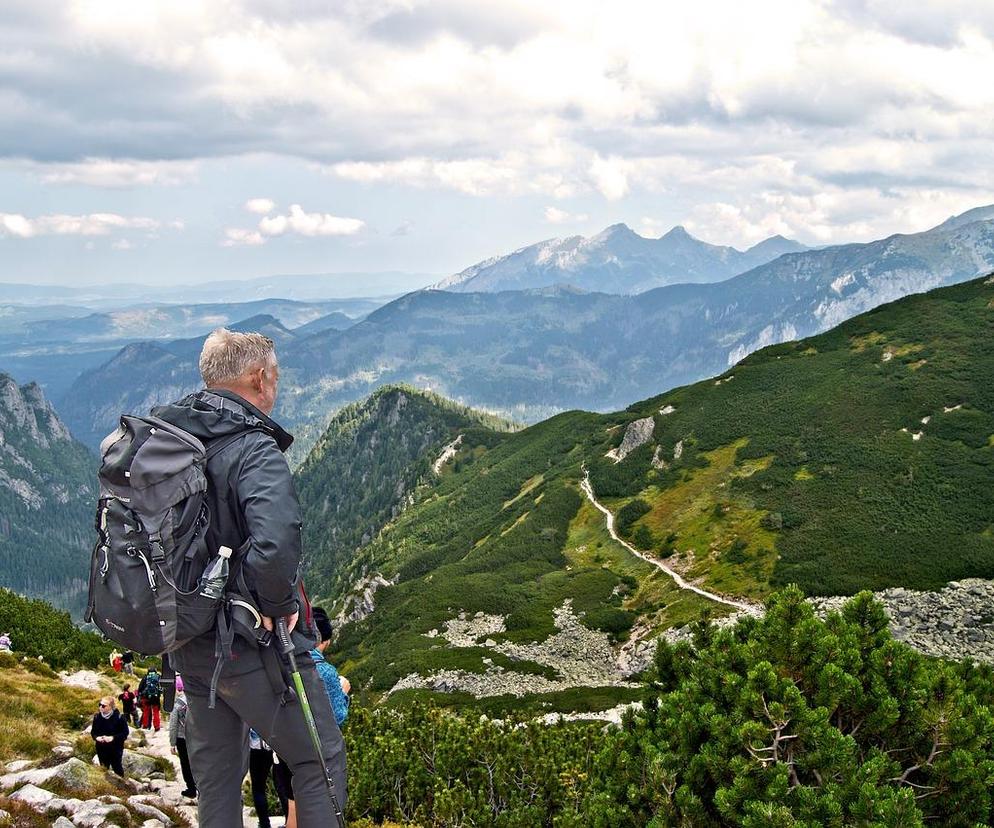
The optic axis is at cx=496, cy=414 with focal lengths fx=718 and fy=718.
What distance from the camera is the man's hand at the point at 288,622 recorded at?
657 centimetres

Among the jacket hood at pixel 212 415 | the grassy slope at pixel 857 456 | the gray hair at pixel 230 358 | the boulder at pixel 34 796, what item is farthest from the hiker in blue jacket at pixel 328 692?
the grassy slope at pixel 857 456

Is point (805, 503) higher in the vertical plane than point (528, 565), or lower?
higher

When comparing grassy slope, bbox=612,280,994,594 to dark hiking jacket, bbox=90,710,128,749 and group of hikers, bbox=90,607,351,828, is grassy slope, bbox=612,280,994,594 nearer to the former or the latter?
dark hiking jacket, bbox=90,710,128,749

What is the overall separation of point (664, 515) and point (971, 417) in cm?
3537

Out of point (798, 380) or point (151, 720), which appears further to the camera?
point (798, 380)

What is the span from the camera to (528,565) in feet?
315

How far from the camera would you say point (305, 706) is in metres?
6.90

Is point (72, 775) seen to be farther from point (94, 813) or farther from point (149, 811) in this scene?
point (94, 813)

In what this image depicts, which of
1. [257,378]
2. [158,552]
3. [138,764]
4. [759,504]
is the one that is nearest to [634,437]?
[759,504]

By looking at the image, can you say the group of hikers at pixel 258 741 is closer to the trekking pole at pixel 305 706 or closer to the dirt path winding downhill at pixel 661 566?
the trekking pole at pixel 305 706

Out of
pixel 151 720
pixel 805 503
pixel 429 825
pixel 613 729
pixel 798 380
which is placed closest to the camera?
pixel 613 729

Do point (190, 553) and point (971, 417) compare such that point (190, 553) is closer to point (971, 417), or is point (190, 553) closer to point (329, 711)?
point (329, 711)

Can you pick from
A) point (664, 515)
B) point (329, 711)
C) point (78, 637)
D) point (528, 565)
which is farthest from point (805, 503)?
point (329, 711)

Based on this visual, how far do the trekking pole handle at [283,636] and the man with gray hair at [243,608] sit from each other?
2.5 inches
